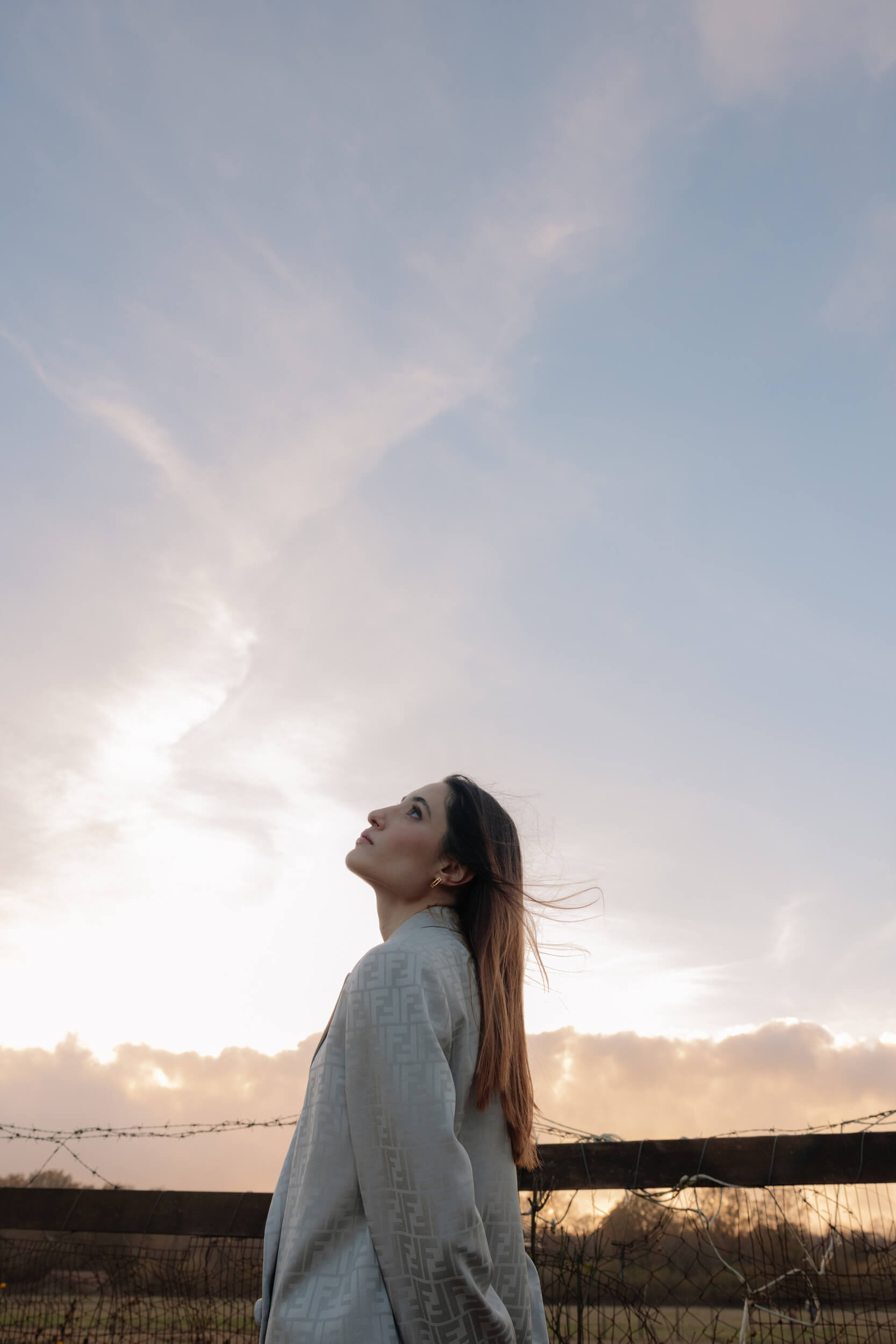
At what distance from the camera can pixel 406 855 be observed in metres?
2.17

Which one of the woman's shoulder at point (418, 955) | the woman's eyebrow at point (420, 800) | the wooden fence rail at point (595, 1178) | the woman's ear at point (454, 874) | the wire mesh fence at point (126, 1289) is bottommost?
the wire mesh fence at point (126, 1289)

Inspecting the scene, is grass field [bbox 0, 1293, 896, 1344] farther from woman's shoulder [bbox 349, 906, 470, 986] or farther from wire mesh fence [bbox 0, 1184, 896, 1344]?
woman's shoulder [bbox 349, 906, 470, 986]

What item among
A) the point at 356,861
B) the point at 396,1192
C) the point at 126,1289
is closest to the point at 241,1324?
the point at 126,1289

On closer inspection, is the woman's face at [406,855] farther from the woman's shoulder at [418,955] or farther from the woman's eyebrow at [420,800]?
the woman's shoulder at [418,955]

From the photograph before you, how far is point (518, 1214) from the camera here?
1798 mm

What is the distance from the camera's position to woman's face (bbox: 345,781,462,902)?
2152 mm

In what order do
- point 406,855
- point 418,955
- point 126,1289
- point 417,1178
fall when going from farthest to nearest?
1. point 126,1289
2. point 406,855
3. point 418,955
4. point 417,1178

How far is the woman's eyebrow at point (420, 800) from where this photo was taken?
7.39 ft

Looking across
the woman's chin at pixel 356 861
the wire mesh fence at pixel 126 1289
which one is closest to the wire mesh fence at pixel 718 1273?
the wire mesh fence at pixel 126 1289

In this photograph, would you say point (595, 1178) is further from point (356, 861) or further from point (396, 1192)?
point (396, 1192)

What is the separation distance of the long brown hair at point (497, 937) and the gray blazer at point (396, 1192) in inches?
2.4

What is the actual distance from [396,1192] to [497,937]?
0.66 meters

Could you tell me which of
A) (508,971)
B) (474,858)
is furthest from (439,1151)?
(474,858)

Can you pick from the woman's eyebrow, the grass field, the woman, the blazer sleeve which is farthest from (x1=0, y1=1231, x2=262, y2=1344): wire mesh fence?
the blazer sleeve
